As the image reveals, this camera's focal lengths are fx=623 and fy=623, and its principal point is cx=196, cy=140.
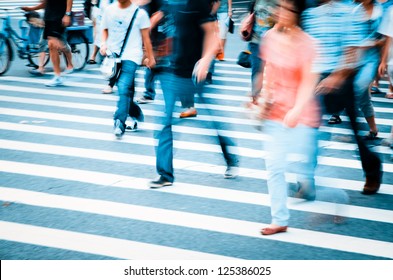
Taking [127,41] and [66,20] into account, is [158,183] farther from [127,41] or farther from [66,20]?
[66,20]

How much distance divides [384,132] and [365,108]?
3.90ft

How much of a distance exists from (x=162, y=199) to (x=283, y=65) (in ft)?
6.41

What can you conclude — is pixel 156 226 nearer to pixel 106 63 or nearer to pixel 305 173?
pixel 305 173

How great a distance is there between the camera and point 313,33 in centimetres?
562

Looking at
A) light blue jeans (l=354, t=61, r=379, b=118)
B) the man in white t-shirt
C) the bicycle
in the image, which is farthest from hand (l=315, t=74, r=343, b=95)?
the bicycle

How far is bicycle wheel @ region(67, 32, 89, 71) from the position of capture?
1262 centimetres

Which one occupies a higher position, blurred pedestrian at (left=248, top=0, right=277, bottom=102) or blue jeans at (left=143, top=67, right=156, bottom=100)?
blurred pedestrian at (left=248, top=0, right=277, bottom=102)

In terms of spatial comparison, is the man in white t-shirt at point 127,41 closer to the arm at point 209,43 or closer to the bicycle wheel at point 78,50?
the arm at point 209,43

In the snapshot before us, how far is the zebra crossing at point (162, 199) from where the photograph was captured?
4.92m

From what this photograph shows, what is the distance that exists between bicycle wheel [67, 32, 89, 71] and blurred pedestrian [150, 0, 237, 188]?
6.89 metres

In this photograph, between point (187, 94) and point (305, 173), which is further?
point (187, 94)

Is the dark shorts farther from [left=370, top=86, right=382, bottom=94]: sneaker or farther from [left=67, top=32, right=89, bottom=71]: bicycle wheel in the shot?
[left=370, top=86, right=382, bottom=94]: sneaker

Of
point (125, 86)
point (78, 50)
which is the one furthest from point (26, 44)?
point (125, 86)

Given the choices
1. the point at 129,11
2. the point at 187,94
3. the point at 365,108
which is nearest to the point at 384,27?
the point at 365,108
